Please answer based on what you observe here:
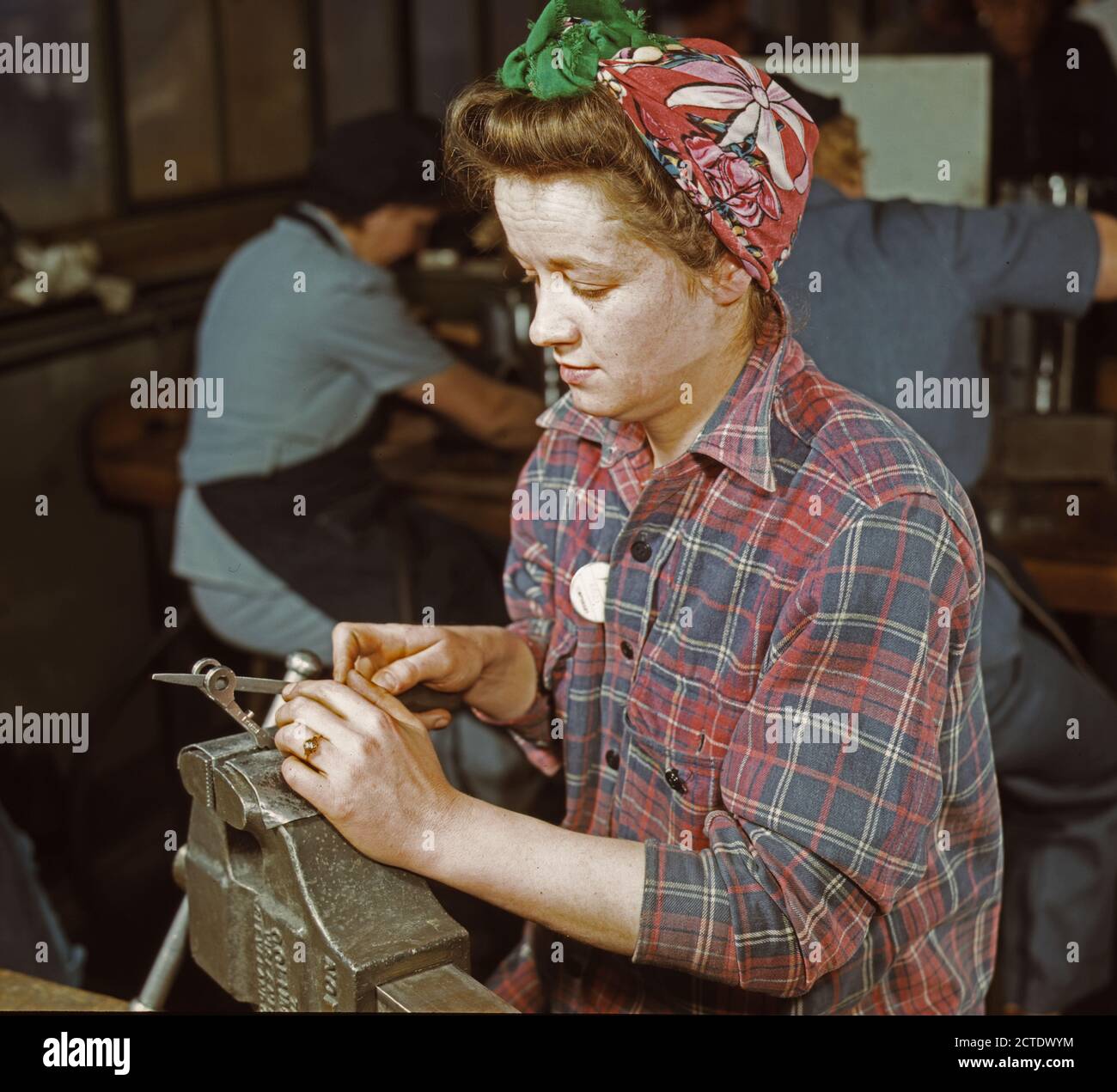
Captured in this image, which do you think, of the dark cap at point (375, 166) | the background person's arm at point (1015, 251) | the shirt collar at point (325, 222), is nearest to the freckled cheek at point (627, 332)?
the background person's arm at point (1015, 251)

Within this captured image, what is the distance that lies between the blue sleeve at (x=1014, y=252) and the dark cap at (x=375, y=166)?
1.17 metres

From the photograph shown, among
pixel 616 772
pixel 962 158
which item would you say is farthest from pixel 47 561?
pixel 616 772

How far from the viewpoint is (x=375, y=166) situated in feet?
9.23

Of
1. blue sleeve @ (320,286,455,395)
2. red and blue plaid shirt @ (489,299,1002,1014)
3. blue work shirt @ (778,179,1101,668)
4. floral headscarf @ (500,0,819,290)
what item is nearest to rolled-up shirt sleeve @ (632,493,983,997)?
red and blue plaid shirt @ (489,299,1002,1014)

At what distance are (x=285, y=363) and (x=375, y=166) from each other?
41 centimetres

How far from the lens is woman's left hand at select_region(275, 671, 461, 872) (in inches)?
42.4

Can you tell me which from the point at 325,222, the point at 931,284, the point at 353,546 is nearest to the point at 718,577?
the point at 931,284

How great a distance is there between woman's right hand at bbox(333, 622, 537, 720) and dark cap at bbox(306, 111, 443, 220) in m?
1.58

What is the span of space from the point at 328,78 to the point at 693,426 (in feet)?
11.2

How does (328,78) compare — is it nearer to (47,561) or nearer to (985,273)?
(47,561)

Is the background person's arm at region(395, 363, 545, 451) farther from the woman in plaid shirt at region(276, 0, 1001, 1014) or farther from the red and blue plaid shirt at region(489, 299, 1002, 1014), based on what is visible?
the woman in plaid shirt at region(276, 0, 1001, 1014)

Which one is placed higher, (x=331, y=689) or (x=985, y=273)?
(x=985, y=273)

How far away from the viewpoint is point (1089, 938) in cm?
232

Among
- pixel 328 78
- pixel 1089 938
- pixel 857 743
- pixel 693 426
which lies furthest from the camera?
pixel 328 78
